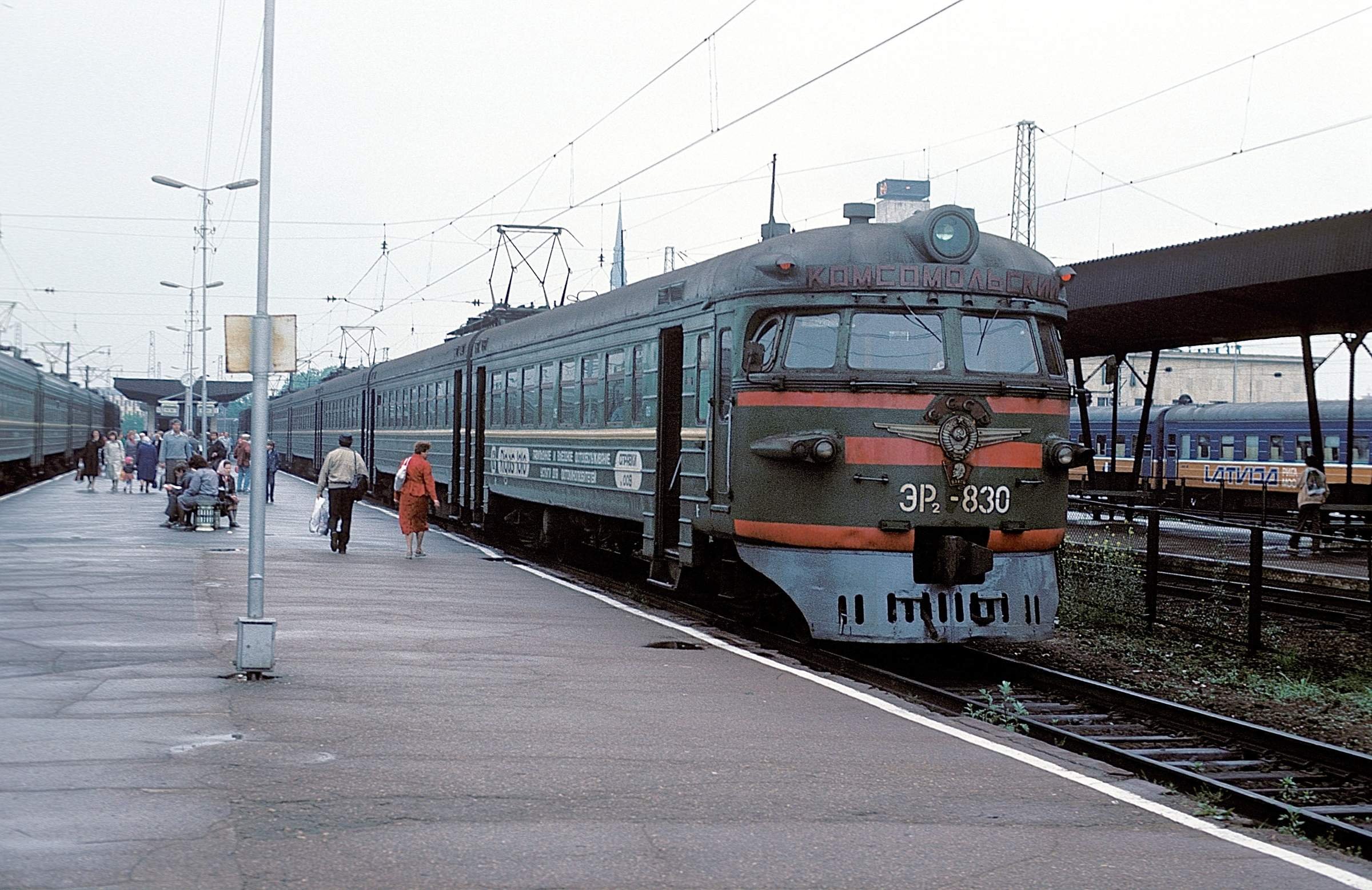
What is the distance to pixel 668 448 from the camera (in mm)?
14539

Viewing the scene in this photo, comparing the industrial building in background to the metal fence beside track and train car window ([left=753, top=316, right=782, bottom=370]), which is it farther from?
train car window ([left=753, top=316, right=782, bottom=370])

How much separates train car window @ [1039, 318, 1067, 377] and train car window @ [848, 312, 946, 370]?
1003 millimetres

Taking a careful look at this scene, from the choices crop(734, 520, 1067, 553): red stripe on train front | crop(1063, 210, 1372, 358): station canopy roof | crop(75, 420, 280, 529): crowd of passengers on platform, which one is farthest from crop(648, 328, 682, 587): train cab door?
crop(1063, 210, 1372, 358): station canopy roof

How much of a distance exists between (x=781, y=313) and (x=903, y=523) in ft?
6.44

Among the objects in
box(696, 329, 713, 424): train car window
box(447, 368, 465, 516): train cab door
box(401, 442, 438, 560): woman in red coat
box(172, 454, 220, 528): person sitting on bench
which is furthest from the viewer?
box(447, 368, 465, 516): train cab door

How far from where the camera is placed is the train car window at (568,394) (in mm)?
17875

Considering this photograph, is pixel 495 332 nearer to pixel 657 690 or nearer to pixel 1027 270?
pixel 1027 270

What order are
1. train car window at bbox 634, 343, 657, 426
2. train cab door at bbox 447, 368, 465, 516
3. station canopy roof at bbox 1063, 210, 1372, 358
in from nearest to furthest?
train car window at bbox 634, 343, 657, 426 < station canopy roof at bbox 1063, 210, 1372, 358 < train cab door at bbox 447, 368, 465, 516

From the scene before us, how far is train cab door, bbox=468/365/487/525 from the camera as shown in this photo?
23.2 m

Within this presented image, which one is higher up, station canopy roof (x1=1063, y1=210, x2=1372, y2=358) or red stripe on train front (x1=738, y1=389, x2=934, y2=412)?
station canopy roof (x1=1063, y1=210, x2=1372, y2=358)

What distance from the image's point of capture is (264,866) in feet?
18.3

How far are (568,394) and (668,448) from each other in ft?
12.8

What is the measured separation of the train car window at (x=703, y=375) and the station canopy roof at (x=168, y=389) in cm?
8355

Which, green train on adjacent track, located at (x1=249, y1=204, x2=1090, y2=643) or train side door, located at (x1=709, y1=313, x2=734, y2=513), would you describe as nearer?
green train on adjacent track, located at (x1=249, y1=204, x2=1090, y2=643)
